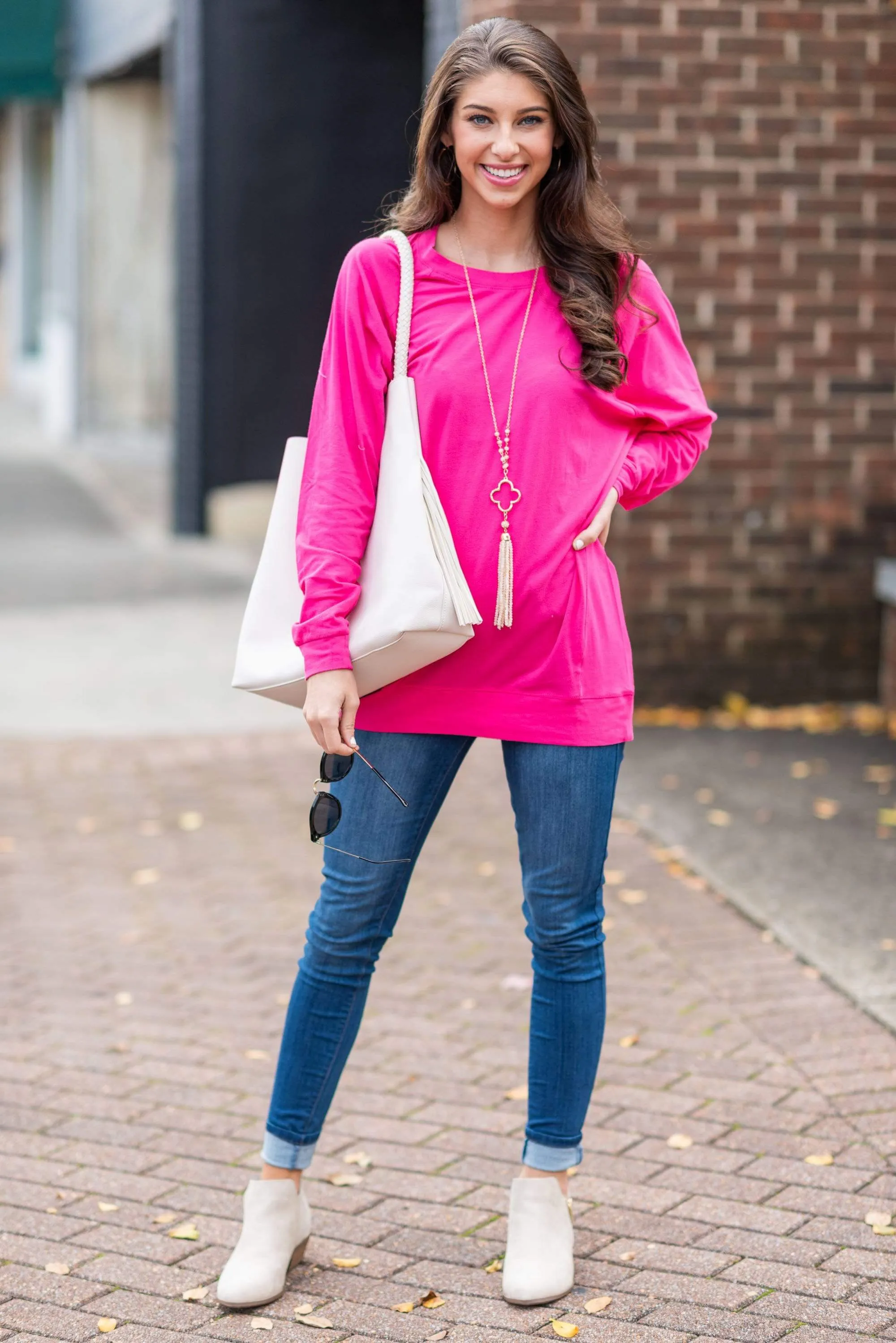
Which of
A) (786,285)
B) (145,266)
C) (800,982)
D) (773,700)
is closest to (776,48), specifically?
(786,285)

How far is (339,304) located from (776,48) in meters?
5.05

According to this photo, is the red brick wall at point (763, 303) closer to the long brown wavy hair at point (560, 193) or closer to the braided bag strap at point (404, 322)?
the long brown wavy hair at point (560, 193)

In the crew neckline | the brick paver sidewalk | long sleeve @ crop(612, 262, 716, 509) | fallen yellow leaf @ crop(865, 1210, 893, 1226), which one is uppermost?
the crew neckline

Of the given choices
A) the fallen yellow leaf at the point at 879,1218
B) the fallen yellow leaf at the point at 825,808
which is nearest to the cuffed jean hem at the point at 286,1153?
the fallen yellow leaf at the point at 879,1218

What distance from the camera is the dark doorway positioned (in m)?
12.0

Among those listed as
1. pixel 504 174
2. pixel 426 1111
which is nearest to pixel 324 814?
pixel 504 174

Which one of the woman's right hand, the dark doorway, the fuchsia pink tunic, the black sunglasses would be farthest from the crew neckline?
the dark doorway

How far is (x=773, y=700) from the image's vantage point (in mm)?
7531

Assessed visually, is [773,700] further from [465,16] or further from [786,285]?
[465,16]

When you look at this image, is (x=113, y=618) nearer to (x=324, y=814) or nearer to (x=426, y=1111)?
Result: (x=426, y=1111)

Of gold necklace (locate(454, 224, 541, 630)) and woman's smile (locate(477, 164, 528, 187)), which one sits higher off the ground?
woman's smile (locate(477, 164, 528, 187))

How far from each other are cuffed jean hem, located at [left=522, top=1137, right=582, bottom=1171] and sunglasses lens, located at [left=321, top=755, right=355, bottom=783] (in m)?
0.73

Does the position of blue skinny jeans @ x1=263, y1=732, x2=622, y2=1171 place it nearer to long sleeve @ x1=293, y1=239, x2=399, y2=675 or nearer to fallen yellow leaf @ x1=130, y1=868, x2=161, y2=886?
long sleeve @ x1=293, y1=239, x2=399, y2=675

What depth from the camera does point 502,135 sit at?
2.67 meters
